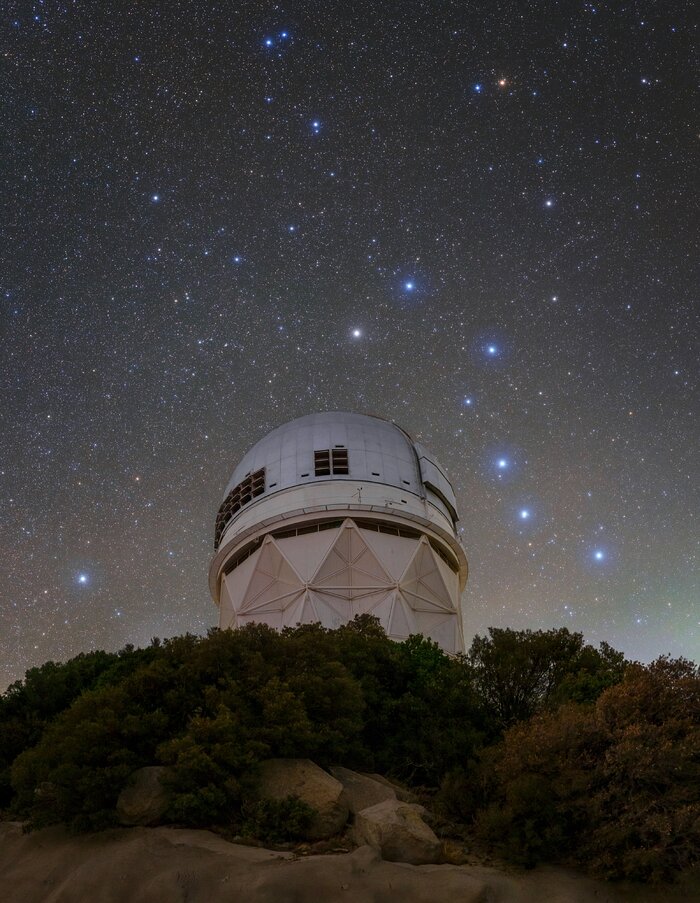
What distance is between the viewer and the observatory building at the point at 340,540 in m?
30.0

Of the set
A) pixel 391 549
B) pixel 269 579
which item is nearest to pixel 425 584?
pixel 391 549

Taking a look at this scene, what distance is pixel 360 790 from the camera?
15.5 m

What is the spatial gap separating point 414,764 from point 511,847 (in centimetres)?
496

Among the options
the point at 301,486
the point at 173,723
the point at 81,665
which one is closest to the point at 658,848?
the point at 173,723

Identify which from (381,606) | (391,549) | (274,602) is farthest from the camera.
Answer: (391,549)

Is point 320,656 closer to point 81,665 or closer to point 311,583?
point 81,665

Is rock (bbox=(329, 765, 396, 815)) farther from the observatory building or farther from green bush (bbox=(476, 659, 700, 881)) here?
the observatory building

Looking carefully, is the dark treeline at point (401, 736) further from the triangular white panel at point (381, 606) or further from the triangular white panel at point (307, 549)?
the triangular white panel at point (307, 549)

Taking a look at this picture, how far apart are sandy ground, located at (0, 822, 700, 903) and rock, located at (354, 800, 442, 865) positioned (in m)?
0.32

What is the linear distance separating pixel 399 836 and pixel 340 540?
18.4 metres

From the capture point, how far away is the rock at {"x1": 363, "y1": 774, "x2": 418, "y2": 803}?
16.1 meters

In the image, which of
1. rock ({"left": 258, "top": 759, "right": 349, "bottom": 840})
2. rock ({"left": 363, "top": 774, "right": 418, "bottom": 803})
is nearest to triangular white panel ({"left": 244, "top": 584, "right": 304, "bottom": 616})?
rock ({"left": 363, "top": 774, "right": 418, "bottom": 803})

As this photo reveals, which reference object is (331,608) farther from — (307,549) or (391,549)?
(391,549)

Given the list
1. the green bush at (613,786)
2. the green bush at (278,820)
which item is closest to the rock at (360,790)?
the green bush at (278,820)
